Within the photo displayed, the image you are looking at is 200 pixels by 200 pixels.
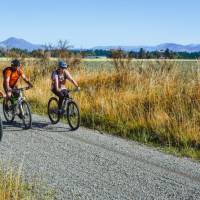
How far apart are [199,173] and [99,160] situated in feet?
5.81

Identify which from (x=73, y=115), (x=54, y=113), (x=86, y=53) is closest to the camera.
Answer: (x=73, y=115)

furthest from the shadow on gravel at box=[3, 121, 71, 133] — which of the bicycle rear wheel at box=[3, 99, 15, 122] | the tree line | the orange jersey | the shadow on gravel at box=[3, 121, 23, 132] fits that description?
the tree line

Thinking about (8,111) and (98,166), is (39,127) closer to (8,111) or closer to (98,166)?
(8,111)

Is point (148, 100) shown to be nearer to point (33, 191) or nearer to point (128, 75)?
point (128, 75)

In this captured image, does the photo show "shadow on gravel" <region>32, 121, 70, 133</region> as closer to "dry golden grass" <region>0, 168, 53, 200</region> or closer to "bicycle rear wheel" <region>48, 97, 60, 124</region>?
"bicycle rear wheel" <region>48, 97, 60, 124</region>

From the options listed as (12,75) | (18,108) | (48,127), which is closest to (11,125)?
(18,108)

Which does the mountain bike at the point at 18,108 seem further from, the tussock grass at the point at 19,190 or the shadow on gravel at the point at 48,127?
the tussock grass at the point at 19,190

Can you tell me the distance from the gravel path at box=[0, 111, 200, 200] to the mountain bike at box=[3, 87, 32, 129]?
0.56 m

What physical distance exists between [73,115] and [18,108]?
1.40 metres

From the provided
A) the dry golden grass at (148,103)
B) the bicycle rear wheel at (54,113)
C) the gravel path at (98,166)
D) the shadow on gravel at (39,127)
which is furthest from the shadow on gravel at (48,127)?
the dry golden grass at (148,103)

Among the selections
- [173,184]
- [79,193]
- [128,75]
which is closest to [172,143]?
[173,184]

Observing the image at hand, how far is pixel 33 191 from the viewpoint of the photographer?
22.0 ft

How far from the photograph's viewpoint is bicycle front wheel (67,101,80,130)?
38.8ft

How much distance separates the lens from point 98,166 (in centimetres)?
832
